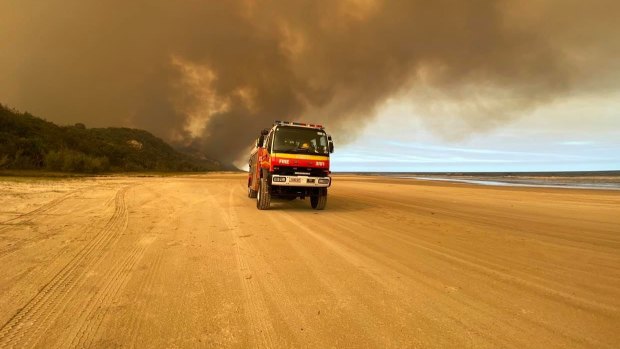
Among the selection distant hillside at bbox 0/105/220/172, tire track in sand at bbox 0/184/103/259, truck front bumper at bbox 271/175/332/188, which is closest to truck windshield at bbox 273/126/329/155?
truck front bumper at bbox 271/175/332/188

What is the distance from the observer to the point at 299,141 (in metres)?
11.2

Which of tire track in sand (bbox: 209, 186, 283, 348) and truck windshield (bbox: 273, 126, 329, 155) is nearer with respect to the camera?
tire track in sand (bbox: 209, 186, 283, 348)

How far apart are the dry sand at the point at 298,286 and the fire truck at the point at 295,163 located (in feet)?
9.82

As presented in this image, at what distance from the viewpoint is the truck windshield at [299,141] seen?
35.8ft

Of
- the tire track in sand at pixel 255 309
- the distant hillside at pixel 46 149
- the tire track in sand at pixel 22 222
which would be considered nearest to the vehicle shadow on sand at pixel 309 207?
the tire track in sand at pixel 255 309

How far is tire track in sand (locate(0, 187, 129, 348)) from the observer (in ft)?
8.46

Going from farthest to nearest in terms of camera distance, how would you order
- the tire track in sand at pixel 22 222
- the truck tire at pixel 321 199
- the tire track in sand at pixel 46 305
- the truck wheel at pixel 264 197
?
the truck tire at pixel 321 199
the truck wheel at pixel 264 197
the tire track in sand at pixel 22 222
the tire track in sand at pixel 46 305

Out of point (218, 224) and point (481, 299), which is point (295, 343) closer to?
point (481, 299)

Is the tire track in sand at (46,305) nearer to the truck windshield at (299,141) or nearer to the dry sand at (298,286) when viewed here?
the dry sand at (298,286)

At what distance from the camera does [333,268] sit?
15.0 ft

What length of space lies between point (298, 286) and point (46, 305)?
2440 mm

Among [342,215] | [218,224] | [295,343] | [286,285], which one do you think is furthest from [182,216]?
[295,343]

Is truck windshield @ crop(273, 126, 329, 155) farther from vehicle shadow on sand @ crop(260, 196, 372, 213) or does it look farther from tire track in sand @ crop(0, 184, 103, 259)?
tire track in sand @ crop(0, 184, 103, 259)

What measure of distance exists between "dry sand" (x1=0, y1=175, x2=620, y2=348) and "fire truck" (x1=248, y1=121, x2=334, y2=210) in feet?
9.82
